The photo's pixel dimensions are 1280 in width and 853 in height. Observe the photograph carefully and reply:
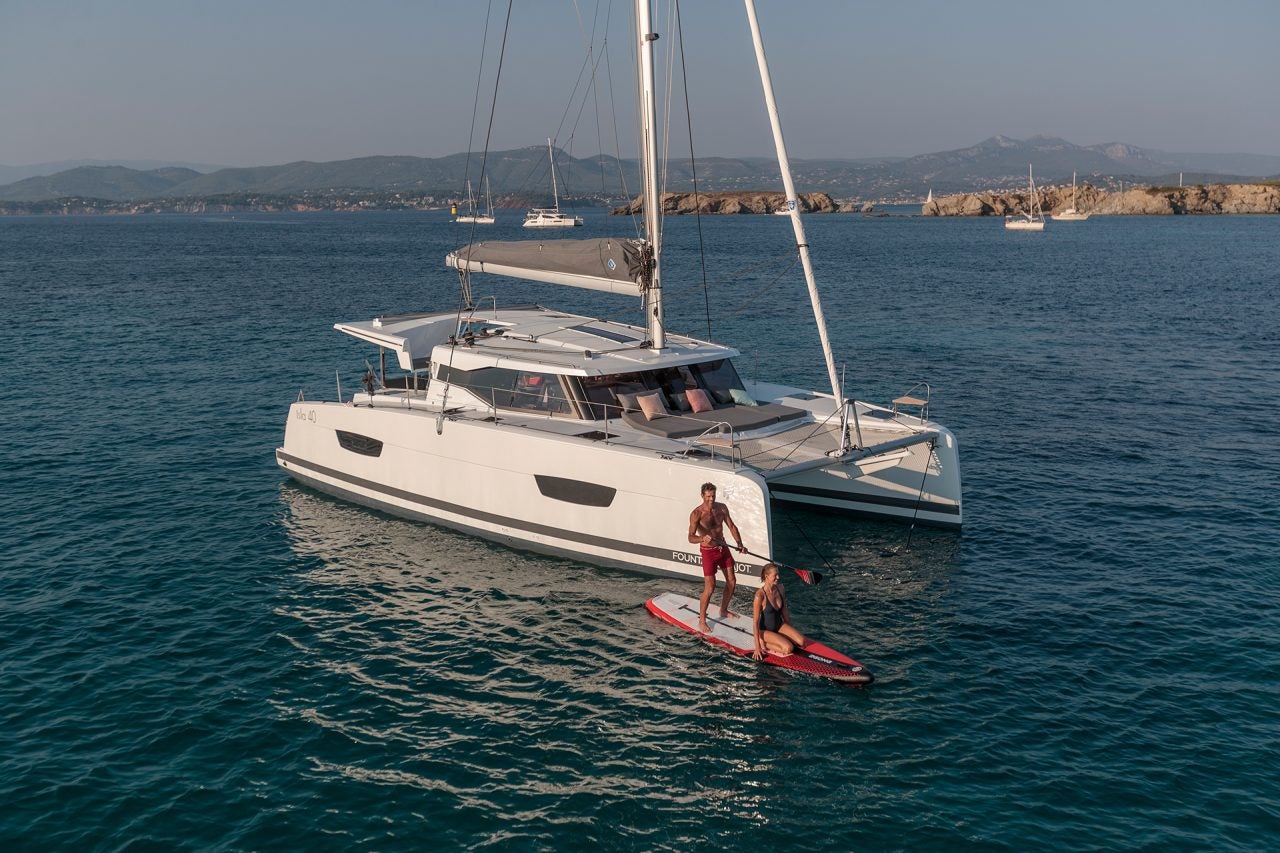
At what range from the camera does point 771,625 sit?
13609mm

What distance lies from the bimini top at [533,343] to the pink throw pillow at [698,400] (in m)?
0.61

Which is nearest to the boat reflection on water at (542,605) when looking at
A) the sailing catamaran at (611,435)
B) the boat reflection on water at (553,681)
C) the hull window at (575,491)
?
the boat reflection on water at (553,681)

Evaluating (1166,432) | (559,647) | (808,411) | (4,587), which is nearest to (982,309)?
(1166,432)

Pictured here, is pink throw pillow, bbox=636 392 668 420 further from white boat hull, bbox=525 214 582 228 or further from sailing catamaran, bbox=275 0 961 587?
white boat hull, bbox=525 214 582 228

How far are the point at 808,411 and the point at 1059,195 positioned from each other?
180289 mm

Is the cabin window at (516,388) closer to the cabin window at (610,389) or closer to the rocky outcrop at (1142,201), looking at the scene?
the cabin window at (610,389)

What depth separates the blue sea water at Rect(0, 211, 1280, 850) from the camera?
10.5 m

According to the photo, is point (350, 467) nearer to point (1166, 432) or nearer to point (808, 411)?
point (808, 411)

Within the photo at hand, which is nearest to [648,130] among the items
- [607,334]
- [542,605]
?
[607,334]

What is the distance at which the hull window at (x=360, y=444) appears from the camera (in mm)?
19688

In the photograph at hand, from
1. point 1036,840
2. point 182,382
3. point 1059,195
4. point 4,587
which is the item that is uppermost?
point 1059,195

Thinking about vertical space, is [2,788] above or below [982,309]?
below

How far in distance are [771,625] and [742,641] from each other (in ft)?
1.99

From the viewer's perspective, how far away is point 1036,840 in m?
9.93
